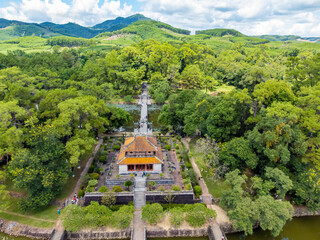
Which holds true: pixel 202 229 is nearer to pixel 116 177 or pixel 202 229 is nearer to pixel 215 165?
pixel 215 165

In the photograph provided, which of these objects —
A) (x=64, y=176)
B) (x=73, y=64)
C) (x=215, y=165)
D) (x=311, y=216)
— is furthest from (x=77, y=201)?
(x=73, y=64)

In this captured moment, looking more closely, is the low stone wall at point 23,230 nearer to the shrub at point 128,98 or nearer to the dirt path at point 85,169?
the dirt path at point 85,169

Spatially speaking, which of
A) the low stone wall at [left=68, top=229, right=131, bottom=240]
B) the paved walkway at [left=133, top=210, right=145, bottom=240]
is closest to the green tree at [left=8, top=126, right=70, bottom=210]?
the low stone wall at [left=68, top=229, right=131, bottom=240]

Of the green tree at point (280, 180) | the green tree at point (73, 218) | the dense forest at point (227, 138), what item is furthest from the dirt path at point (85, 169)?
the green tree at point (280, 180)

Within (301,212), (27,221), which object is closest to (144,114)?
(27,221)

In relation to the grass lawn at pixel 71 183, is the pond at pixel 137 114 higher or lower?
higher

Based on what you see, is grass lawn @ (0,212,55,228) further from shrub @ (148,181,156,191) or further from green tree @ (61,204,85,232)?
shrub @ (148,181,156,191)
